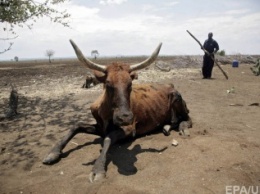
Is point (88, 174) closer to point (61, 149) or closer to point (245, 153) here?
point (61, 149)

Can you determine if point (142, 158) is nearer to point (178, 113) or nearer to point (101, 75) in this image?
point (101, 75)

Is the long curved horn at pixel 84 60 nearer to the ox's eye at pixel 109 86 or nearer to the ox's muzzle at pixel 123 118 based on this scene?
the ox's eye at pixel 109 86

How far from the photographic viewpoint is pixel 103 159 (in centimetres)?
452

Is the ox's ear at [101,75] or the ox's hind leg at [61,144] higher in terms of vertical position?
the ox's ear at [101,75]

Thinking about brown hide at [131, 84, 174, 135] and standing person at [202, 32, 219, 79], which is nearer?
brown hide at [131, 84, 174, 135]

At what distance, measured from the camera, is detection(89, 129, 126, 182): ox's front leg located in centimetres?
423

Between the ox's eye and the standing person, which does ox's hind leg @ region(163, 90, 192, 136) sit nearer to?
the ox's eye

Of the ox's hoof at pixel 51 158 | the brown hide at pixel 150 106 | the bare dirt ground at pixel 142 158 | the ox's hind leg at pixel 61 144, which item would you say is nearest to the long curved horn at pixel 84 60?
A: the brown hide at pixel 150 106

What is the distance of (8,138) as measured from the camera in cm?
641

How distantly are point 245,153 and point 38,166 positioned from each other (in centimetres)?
350

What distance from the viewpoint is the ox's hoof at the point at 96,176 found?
13.7 ft

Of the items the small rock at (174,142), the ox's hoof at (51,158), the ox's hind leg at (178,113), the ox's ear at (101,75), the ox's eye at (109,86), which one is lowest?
the ox's hoof at (51,158)

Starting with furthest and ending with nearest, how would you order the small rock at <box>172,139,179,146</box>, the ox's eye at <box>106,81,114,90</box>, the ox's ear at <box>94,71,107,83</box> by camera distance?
1. the small rock at <box>172,139,179,146</box>
2. the ox's ear at <box>94,71,107,83</box>
3. the ox's eye at <box>106,81,114,90</box>

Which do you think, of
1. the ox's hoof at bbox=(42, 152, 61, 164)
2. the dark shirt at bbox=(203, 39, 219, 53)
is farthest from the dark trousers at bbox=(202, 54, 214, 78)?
the ox's hoof at bbox=(42, 152, 61, 164)
